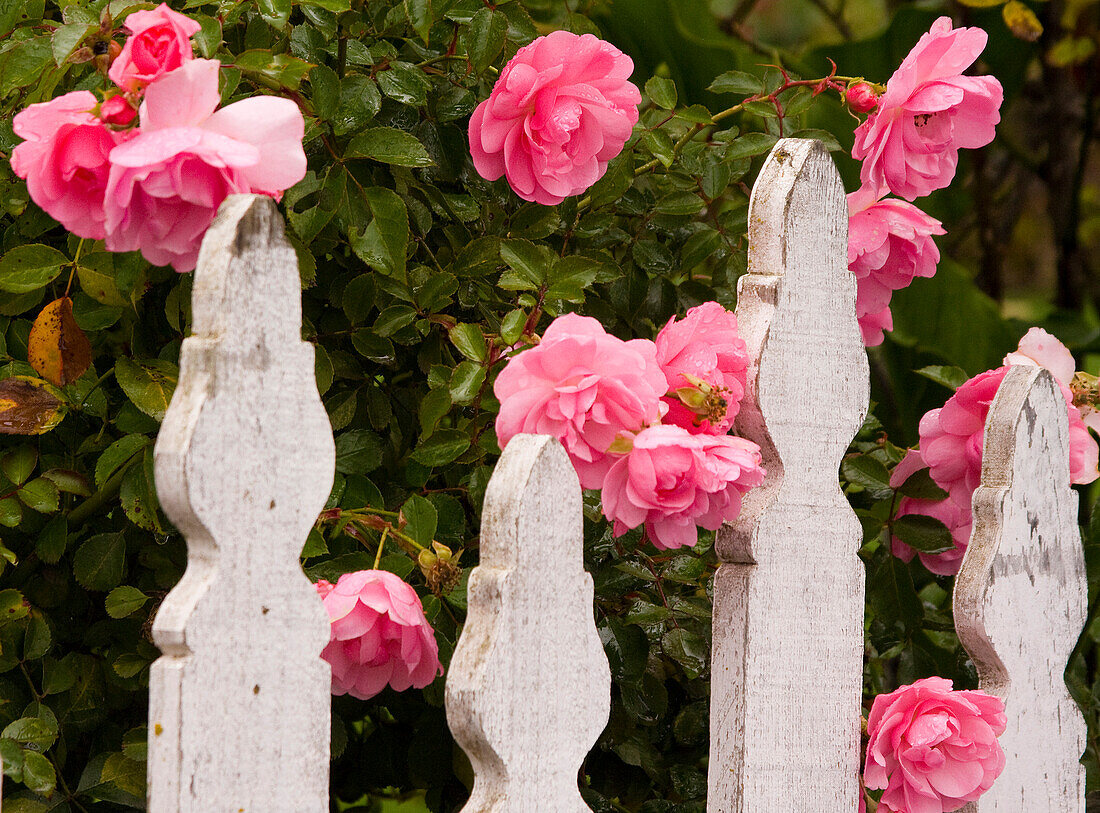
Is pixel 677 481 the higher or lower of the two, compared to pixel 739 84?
lower

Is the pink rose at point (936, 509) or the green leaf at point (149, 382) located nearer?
the green leaf at point (149, 382)

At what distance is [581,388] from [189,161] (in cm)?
30

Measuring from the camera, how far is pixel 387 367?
109 cm

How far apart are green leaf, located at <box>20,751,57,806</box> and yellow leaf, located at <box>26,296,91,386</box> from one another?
0.97 feet

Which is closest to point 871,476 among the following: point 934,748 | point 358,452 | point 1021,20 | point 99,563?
point 934,748

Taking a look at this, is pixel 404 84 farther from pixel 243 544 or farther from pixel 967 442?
pixel 967 442

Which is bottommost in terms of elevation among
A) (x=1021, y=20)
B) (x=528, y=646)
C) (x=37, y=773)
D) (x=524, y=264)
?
(x=37, y=773)

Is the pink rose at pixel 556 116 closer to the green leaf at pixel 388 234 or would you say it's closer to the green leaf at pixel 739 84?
the green leaf at pixel 388 234

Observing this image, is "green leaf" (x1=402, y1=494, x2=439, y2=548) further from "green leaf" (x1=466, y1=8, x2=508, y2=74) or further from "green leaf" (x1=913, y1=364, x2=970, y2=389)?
"green leaf" (x1=913, y1=364, x2=970, y2=389)

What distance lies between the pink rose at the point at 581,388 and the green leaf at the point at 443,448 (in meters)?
0.12

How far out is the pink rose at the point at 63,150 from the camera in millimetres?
718

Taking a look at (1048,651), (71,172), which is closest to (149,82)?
(71,172)

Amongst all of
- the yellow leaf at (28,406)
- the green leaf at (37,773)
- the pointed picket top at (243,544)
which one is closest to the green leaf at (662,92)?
the pointed picket top at (243,544)

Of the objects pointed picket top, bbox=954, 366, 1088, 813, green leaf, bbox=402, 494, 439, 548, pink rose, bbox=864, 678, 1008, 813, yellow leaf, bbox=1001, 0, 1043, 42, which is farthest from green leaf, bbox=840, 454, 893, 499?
yellow leaf, bbox=1001, 0, 1043, 42
